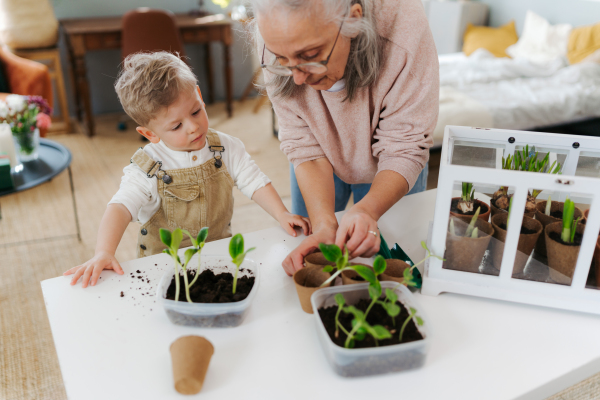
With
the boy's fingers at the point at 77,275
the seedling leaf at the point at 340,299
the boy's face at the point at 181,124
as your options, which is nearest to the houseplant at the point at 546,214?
the seedling leaf at the point at 340,299

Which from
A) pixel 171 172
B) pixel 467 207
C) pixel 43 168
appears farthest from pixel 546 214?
pixel 43 168

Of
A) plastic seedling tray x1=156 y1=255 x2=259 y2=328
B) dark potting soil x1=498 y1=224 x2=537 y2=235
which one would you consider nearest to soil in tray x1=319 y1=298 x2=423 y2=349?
plastic seedling tray x1=156 y1=255 x2=259 y2=328

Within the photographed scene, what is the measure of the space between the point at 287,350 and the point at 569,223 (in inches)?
20.4

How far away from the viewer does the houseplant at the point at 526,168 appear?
31.0 inches

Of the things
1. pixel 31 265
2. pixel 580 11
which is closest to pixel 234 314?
pixel 31 265

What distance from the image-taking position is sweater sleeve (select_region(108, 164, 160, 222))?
42.1 inches

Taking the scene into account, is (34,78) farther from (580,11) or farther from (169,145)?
(580,11)

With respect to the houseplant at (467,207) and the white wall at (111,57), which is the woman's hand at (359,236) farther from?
the white wall at (111,57)

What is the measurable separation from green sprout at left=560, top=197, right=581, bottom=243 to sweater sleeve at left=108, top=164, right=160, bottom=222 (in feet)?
2.91

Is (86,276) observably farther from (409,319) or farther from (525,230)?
(525,230)

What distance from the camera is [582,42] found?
10.6 feet

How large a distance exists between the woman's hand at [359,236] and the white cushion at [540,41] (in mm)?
3126

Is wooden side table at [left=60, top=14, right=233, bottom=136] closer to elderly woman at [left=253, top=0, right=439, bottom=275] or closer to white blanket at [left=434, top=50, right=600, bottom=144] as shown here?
white blanket at [left=434, top=50, right=600, bottom=144]

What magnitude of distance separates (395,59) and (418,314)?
0.58m
